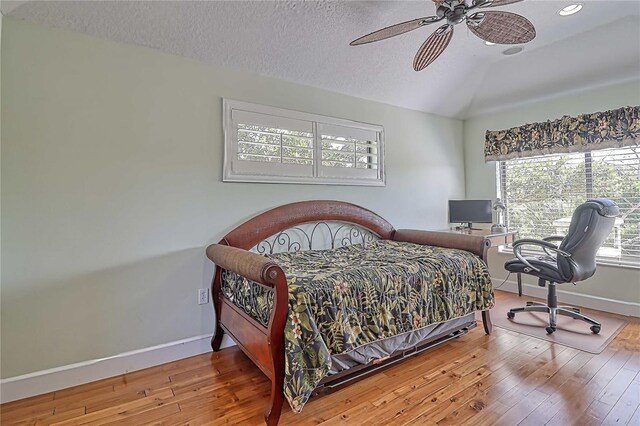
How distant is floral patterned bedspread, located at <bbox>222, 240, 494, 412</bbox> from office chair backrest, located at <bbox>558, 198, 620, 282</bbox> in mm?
681

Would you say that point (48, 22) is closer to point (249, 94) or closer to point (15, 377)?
point (249, 94)

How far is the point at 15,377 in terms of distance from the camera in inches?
71.9

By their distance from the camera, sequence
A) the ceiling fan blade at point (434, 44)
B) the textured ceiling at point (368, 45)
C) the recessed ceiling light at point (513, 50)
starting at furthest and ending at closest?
the recessed ceiling light at point (513, 50), the textured ceiling at point (368, 45), the ceiling fan blade at point (434, 44)

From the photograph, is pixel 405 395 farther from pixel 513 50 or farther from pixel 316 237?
pixel 513 50

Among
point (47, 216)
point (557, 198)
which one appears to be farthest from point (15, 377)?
point (557, 198)

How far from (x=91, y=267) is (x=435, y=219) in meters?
3.60

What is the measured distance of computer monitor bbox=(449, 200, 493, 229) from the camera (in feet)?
12.7

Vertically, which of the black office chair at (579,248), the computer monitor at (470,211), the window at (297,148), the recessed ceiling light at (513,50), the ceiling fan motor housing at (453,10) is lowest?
the black office chair at (579,248)

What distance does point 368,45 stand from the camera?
2756 millimetres

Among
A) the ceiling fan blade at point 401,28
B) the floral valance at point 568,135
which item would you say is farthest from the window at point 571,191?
the ceiling fan blade at point 401,28

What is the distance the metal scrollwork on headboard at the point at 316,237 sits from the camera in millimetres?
2783

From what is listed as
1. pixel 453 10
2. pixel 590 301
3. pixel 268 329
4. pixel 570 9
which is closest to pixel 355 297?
pixel 268 329

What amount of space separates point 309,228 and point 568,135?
9.60 ft

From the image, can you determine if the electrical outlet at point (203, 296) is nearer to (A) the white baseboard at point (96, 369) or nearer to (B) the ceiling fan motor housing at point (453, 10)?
(A) the white baseboard at point (96, 369)
